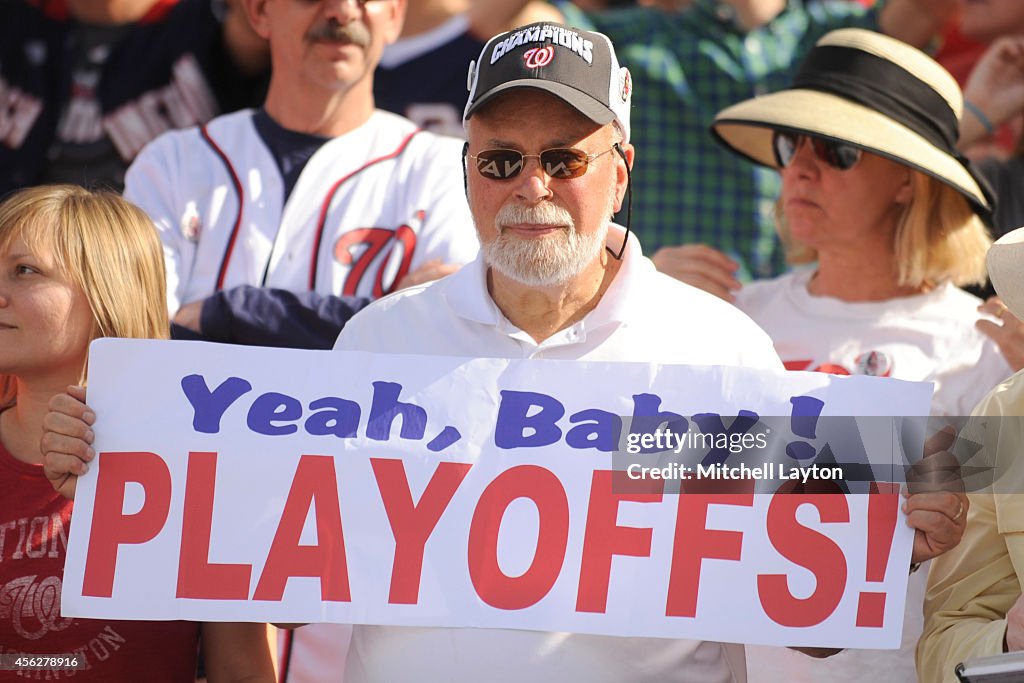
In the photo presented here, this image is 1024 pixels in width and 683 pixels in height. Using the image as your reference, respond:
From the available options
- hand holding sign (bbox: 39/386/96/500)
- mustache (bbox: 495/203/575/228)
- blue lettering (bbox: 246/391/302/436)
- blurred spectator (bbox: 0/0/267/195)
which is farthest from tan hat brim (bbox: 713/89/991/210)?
hand holding sign (bbox: 39/386/96/500)

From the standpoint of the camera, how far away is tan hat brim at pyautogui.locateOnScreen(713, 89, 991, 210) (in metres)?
3.40

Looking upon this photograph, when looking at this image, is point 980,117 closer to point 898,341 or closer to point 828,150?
point 828,150

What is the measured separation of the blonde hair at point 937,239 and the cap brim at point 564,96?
1095 mm

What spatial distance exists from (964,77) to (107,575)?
3.32 meters

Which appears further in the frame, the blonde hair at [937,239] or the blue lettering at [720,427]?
the blonde hair at [937,239]

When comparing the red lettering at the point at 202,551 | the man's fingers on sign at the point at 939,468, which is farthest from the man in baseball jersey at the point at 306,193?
the man's fingers on sign at the point at 939,468

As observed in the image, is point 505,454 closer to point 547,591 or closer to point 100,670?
point 547,591

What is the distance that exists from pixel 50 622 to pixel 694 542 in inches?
47.3

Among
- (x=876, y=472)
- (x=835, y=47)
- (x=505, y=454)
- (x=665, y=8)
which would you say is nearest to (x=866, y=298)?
(x=835, y=47)

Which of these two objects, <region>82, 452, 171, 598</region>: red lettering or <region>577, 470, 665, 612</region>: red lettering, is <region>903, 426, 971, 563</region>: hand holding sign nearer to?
<region>577, 470, 665, 612</region>: red lettering

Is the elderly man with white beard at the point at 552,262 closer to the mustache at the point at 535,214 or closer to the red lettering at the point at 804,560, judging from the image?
the mustache at the point at 535,214

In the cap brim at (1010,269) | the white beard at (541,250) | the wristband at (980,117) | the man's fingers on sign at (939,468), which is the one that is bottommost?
the man's fingers on sign at (939,468)

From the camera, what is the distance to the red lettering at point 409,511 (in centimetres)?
252

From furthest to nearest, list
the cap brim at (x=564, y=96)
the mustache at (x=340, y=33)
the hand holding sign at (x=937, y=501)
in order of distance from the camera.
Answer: the mustache at (x=340, y=33) → the cap brim at (x=564, y=96) → the hand holding sign at (x=937, y=501)
